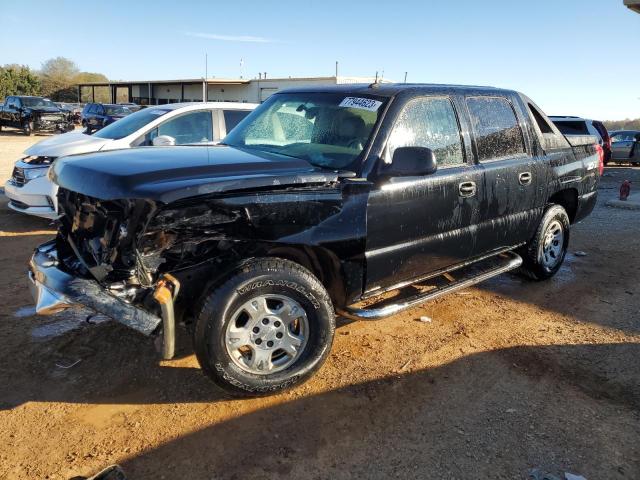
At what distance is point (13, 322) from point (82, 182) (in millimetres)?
1785

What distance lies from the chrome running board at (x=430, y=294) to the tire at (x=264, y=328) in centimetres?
27

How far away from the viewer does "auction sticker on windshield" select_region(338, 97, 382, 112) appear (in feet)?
12.1

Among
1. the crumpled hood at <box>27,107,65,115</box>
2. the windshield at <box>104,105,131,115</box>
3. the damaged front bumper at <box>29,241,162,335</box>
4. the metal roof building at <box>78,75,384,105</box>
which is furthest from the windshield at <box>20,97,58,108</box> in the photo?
the damaged front bumper at <box>29,241,162,335</box>

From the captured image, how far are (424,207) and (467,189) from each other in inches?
20.4

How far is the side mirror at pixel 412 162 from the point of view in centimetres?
333

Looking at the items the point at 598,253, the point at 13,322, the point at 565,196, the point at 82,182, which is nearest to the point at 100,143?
the point at 13,322

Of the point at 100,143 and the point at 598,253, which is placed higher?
the point at 100,143

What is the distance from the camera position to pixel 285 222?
3096 millimetres

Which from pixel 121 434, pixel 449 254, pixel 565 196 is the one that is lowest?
pixel 121 434

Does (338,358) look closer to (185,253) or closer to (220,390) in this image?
(220,390)

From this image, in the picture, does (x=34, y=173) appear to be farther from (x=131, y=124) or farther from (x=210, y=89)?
(x=210, y=89)

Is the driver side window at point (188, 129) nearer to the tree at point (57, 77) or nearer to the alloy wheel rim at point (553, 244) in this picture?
the alloy wheel rim at point (553, 244)

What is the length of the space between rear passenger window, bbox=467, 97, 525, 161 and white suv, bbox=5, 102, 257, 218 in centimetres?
350

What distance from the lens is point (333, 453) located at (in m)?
2.69
